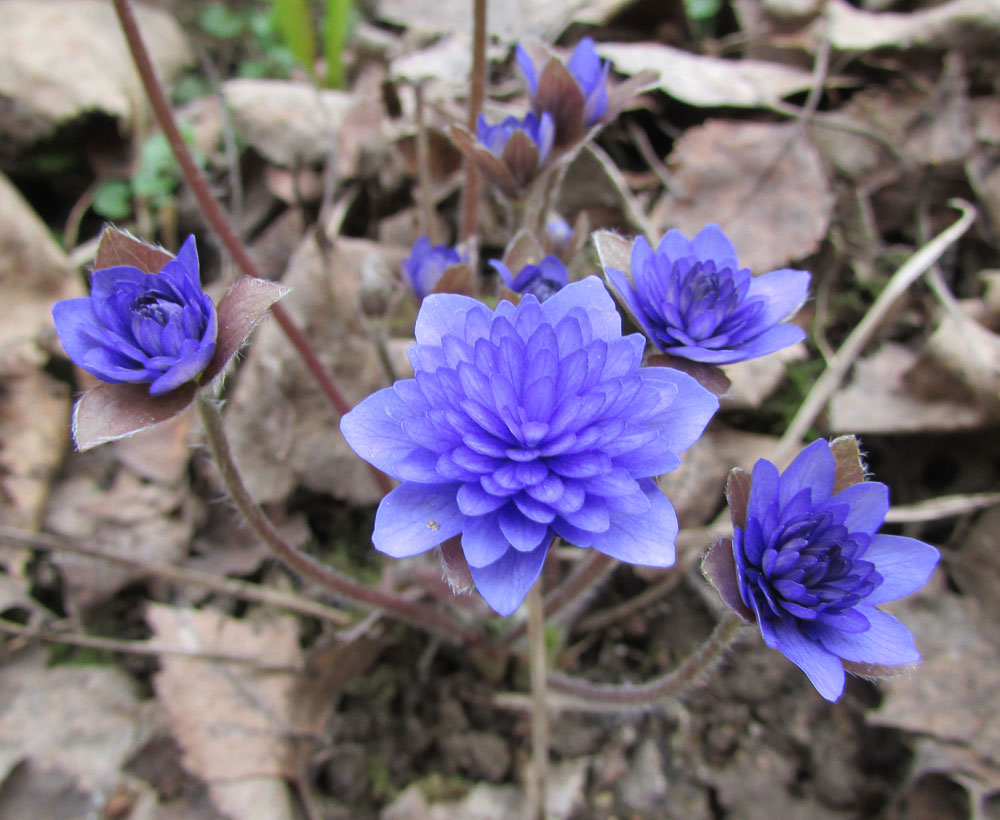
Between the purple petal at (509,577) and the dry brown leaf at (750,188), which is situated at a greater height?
the purple petal at (509,577)

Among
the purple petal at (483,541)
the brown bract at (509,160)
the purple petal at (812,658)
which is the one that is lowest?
the purple petal at (812,658)

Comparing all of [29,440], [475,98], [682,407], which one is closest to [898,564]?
[682,407]

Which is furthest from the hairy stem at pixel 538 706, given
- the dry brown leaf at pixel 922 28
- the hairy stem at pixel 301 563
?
the dry brown leaf at pixel 922 28

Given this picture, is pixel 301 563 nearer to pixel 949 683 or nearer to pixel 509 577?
pixel 509 577

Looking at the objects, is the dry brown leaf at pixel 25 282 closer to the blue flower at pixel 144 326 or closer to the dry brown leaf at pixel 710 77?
the blue flower at pixel 144 326

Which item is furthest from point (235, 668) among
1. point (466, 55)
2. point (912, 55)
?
point (912, 55)

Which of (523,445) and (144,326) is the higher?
(144,326)
